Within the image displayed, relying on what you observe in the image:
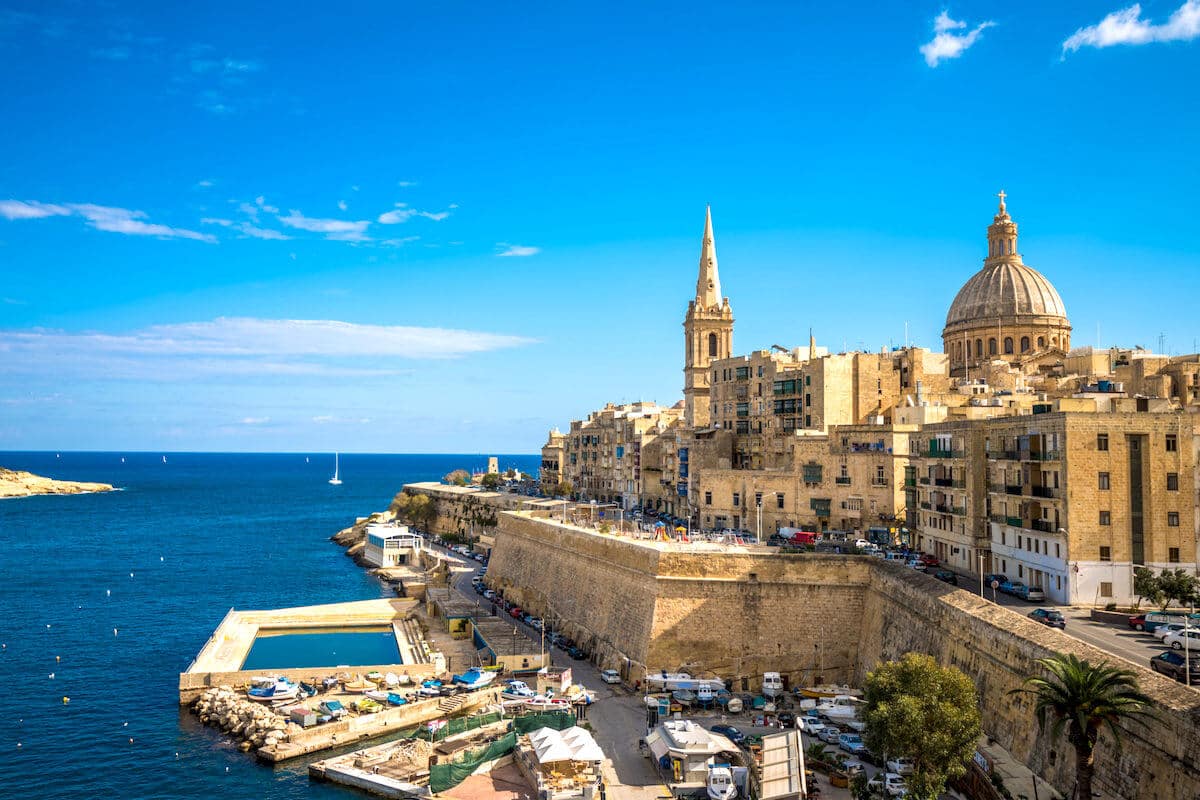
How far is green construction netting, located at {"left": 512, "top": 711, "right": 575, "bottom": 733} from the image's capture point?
2689cm

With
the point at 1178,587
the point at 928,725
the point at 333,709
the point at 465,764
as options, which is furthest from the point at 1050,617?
the point at 333,709

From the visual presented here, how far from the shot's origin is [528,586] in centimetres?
4638

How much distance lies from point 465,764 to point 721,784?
7376mm

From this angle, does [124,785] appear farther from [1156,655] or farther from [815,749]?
[1156,655]

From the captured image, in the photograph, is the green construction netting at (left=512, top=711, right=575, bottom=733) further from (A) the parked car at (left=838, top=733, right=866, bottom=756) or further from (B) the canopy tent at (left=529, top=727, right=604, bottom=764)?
(A) the parked car at (left=838, top=733, right=866, bottom=756)

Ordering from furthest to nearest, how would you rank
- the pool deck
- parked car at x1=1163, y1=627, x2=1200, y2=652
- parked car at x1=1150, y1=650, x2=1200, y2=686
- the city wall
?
the pool deck, parked car at x1=1163, y1=627, x2=1200, y2=652, parked car at x1=1150, y1=650, x2=1200, y2=686, the city wall

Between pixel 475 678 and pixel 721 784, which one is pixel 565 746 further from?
pixel 475 678

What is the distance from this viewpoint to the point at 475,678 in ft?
109

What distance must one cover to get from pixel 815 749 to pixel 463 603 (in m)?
26.0

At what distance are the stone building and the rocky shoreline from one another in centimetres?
14318

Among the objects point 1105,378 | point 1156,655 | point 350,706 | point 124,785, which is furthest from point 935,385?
point 124,785

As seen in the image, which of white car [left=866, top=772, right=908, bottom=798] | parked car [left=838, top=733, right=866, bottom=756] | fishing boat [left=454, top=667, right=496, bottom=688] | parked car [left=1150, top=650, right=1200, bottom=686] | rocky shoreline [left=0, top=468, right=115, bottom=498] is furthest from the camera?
rocky shoreline [left=0, top=468, right=115, bottom=498]

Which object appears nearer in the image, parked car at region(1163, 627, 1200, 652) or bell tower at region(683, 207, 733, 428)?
parked car at region(1163, 627, 1200, 652)

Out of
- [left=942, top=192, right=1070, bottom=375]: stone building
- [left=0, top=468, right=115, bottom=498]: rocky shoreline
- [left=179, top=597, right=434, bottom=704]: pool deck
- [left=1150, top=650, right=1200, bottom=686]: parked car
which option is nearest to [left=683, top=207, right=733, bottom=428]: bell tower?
[left=942, top=192, right=1070, bottom=375]: stone building
